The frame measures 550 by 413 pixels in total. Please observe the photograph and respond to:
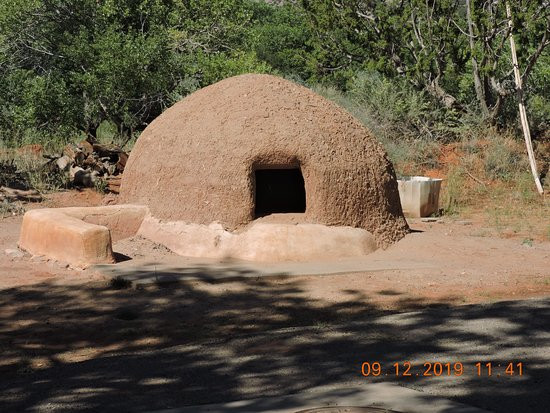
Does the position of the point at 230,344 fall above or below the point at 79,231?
below

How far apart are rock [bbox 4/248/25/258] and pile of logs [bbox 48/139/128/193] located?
612 centimetres

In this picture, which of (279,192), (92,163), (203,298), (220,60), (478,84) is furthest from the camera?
(478,84)

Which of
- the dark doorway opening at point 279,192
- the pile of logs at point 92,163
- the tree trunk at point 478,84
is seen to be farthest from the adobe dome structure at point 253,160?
the tree trunk at point 478,84

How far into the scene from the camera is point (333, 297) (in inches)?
333

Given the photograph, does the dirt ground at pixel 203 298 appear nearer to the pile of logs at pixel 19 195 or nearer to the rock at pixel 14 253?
the rock at pixel 14 253

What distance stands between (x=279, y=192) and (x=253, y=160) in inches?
85.6

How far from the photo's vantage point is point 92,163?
17.2 m

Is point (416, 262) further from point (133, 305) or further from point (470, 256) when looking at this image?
point (133, 305)

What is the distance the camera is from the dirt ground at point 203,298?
735cm

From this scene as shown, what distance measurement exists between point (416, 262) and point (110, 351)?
420 cm
